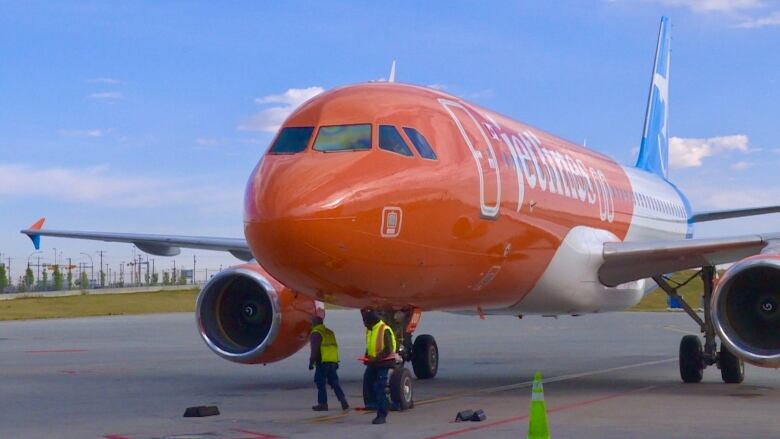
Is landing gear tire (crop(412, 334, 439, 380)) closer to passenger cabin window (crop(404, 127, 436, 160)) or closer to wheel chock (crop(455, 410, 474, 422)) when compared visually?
wheel chock (crop(455, 410, 474, 422))

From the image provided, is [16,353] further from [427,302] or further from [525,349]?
[427,302]

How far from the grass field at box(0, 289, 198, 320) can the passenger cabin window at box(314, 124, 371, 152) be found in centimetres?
3932

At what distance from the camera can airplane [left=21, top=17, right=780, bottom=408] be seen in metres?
11.0

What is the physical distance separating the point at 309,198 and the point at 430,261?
5.94 ft

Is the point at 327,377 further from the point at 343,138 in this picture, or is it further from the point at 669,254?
the point at 669,254

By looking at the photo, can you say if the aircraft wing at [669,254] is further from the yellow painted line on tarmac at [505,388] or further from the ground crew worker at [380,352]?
the ground crew worker at [380,352]

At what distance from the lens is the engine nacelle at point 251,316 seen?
1480 cm

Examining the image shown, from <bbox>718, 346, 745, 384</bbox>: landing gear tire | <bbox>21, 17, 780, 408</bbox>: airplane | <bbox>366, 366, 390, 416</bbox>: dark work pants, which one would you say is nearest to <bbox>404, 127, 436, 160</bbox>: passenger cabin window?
<bbox>21, 17, 780, 408</bbox>: airplane

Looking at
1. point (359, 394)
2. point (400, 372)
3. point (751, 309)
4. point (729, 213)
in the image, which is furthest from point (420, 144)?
point (729, 213)

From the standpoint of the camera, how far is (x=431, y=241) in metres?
11.7

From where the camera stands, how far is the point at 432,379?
17.6 m

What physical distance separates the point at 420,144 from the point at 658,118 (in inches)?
710

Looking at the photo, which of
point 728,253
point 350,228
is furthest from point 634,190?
point 350,228

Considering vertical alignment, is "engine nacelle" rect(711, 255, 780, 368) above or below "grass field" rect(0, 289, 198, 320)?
above
